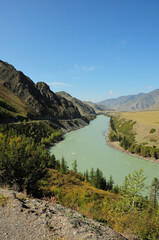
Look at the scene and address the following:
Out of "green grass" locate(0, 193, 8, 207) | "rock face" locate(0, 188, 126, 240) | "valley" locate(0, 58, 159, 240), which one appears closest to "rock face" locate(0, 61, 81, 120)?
"valley" locate(0, 58, 159, 240)

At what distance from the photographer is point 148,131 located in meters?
103

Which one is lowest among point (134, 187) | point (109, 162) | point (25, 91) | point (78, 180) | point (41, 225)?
point (109, 162)

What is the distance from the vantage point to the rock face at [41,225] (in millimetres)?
8234

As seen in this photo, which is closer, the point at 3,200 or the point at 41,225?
the point at 41,225

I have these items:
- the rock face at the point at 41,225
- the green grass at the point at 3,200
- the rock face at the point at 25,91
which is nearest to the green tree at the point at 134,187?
the rock face at the point at 41,225

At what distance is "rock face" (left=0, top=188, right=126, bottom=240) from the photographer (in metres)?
8.23

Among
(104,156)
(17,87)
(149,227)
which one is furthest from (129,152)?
(17,87)

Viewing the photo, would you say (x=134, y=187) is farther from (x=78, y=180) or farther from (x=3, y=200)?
(x=78, y=180)

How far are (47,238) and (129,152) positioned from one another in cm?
7943

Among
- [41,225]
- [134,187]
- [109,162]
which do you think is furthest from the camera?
[109,162]

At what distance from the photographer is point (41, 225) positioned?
908cm

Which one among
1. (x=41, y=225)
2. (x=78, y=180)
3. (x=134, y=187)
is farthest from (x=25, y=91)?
(x=41, y=225)

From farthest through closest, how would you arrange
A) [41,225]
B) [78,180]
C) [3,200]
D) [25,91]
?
[25,91] → [78,180] → [3,200] → [41,225]

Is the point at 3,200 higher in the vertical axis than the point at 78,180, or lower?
higher
